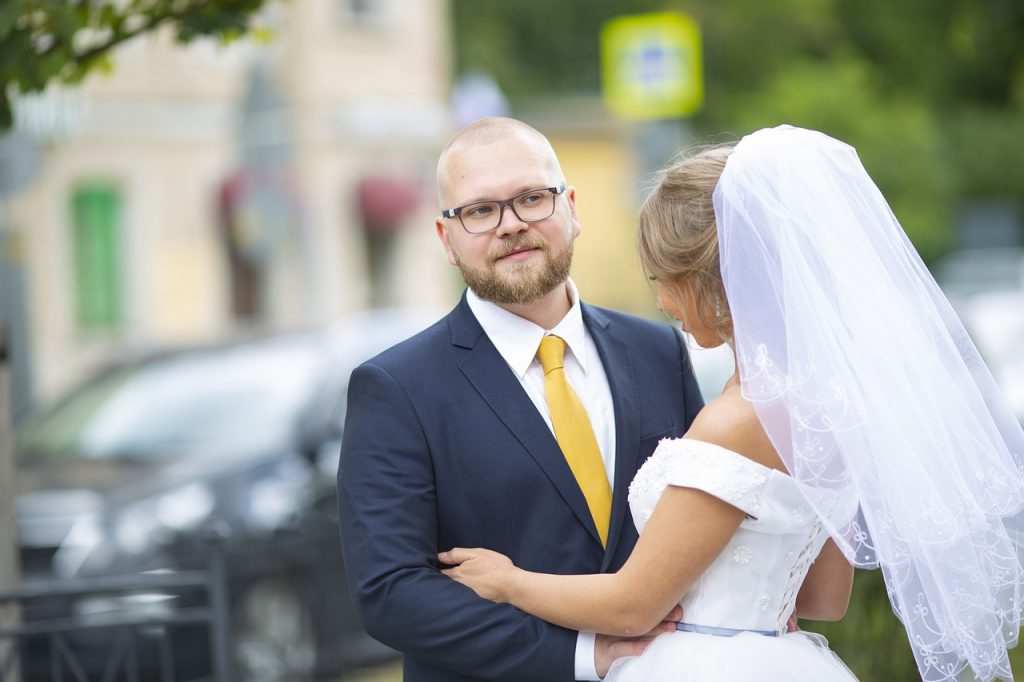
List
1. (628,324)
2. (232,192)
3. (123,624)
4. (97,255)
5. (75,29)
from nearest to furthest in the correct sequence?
(628,324) < (75,29) < (123,624) < (97,255) < (232,192)

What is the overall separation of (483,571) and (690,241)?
80 centimetres

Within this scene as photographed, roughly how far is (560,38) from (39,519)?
144 ft

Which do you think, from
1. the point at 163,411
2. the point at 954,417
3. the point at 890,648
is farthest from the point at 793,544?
the point at 163,411

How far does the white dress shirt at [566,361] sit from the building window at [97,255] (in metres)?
19.7

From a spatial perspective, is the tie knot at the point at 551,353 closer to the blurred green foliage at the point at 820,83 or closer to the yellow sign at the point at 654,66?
the yellow sign at the point at 654,66

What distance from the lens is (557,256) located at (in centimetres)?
333

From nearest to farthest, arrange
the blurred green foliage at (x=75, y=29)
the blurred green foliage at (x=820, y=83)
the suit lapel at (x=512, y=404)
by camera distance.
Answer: the suit lapel at (x=512, y=404), the blurred green foliage at (x=75, y=29), the blurred green foliage at (x=820, y=83)

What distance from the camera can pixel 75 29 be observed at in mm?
4387

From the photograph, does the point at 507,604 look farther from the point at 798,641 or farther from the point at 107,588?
the point at 107,588

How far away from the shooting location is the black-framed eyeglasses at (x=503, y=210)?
3.28 m

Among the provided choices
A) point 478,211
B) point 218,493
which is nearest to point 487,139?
point 478,211

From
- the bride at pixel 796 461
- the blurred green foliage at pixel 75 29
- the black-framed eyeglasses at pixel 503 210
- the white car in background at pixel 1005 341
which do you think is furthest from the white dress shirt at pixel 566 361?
the white car in background at pixel 1005 341

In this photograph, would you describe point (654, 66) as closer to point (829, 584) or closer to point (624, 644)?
point (829, 584)

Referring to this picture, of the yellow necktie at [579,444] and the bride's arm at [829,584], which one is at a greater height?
the yellow necktie at [579,444]
